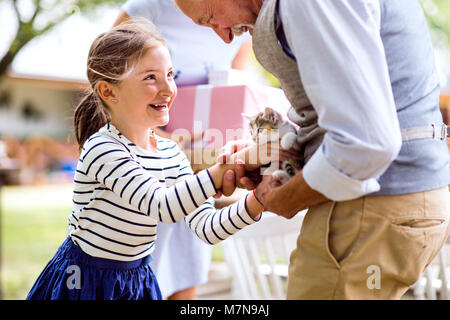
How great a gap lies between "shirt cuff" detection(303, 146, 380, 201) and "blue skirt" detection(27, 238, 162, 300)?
799mm

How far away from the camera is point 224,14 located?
1410 mm

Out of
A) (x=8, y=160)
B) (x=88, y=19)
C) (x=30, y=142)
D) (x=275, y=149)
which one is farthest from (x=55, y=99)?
(x=275, y=149)

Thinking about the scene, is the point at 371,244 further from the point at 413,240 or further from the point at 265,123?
the point at 265,123

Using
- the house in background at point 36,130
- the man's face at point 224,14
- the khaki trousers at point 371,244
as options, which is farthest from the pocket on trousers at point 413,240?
the house in background at point 36,130

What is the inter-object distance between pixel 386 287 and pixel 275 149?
0.42 m

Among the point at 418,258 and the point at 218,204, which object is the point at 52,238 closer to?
the point at 218,204

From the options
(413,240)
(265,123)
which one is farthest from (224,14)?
(413,240)

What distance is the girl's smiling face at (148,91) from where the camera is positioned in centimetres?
167

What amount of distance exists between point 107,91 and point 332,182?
89 centimetres

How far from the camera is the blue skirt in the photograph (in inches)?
66.2

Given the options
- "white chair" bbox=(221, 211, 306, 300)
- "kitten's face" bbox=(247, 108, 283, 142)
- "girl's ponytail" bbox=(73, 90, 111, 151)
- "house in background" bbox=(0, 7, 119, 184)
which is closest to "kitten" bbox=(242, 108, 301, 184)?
"kitten's face" bbox=(247, 108, 283, 142)

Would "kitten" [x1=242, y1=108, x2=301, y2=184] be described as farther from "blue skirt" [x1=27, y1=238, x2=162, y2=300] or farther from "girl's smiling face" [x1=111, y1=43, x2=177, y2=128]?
"blue skirt" [x1=27, y1=238, x2=162, y2=300]

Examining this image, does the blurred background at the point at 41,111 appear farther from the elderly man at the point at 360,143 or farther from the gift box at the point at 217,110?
the elderly man at the point at 360,143

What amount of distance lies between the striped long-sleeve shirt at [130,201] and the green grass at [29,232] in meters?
3.80
